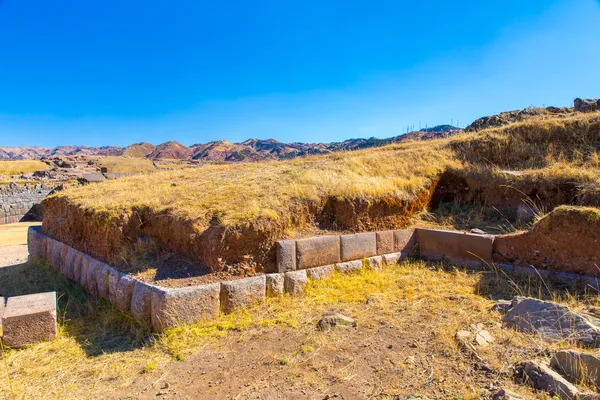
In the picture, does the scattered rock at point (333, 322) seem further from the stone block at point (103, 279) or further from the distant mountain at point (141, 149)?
the distant mountain at point (141, 149)

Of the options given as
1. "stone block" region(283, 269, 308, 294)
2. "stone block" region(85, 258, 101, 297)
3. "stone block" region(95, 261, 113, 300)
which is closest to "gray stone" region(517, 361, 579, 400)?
"stone block" region(283, 269, 308, 294)

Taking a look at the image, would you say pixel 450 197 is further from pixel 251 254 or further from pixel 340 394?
pixel 340 394

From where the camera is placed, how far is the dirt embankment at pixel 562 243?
17.5ft

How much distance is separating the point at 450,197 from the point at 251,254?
571cm

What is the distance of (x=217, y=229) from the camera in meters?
5.37

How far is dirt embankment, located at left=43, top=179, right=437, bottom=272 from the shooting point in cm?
537

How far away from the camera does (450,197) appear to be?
889cm

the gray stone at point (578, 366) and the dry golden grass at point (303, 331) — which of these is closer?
the gray stone at point (578, 366)

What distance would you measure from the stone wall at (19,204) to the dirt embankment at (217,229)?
15922mm

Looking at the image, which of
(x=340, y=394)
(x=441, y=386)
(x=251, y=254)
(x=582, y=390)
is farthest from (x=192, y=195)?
(x=582, y=390)

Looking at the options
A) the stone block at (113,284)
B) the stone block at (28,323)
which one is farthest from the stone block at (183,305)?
the stone block at (28,323)

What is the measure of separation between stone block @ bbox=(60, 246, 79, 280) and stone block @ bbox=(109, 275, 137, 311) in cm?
217

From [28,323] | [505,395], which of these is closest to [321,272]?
[505,395]

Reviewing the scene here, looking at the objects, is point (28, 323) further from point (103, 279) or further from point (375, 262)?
point (375, 262)
